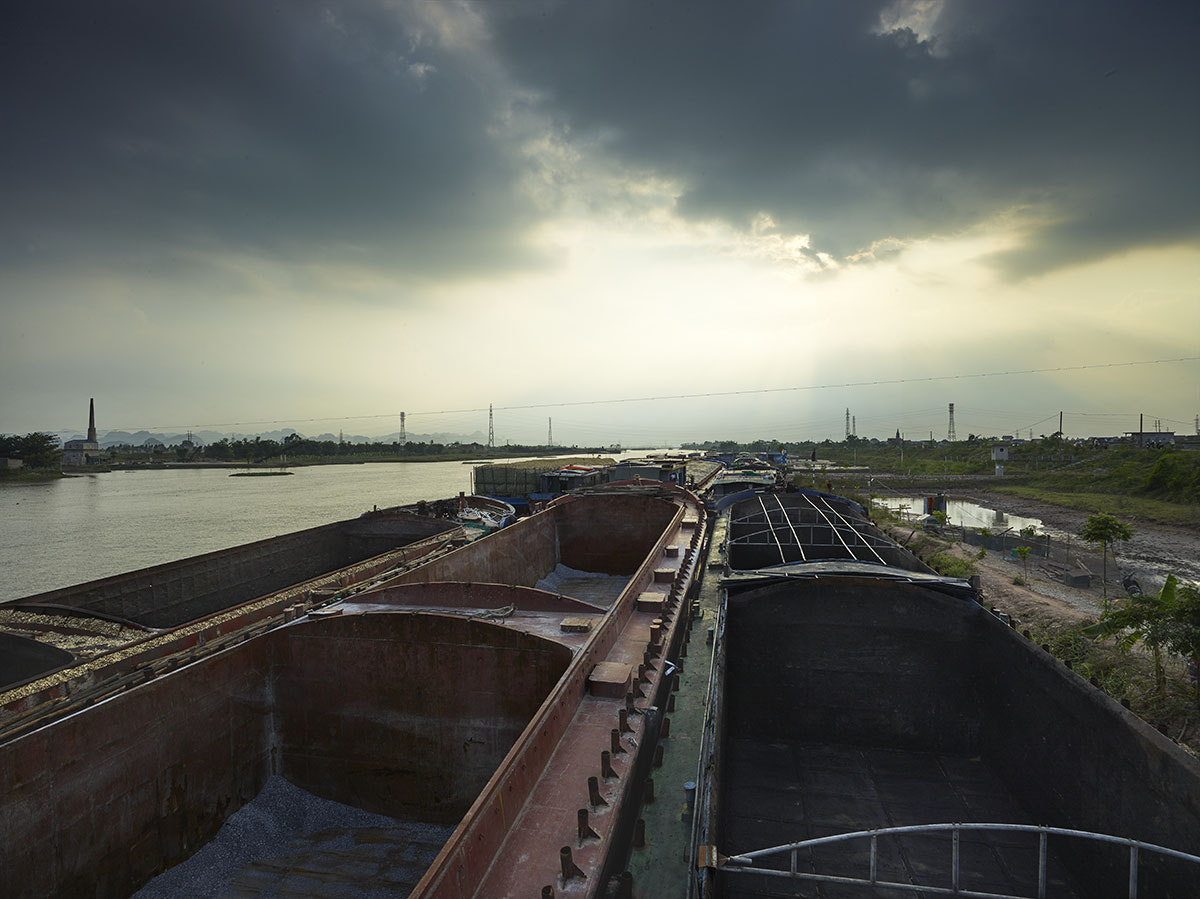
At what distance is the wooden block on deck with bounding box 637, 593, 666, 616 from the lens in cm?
984

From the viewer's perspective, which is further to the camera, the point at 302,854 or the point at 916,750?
the point at 916,750

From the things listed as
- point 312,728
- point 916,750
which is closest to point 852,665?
point 916,750

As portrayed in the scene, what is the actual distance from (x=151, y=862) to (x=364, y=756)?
2.51 metres

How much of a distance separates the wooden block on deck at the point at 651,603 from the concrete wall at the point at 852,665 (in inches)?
75.9

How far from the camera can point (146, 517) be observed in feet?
152

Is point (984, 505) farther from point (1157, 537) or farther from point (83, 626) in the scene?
point (83, 626)

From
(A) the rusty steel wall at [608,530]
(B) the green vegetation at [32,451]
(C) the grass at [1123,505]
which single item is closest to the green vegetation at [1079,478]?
(C) the grass at [1123,505]

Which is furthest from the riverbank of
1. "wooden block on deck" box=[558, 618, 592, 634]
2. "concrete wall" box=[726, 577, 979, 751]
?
"wooden block on deck" box=[558, 618, 592, 634]

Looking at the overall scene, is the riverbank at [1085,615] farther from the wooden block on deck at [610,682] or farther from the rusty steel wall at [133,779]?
the rusty steel wall at [133,779]

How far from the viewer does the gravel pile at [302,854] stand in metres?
7.14

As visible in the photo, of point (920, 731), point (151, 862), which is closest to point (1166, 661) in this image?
point (920, 731)

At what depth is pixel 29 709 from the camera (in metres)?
6.77

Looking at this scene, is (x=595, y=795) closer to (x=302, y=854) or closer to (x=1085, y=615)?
(x=302, y=854)

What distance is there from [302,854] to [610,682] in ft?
15.7
